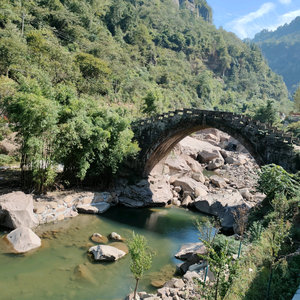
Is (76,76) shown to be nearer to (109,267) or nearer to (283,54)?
(109,267)

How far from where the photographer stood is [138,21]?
65.2 meters

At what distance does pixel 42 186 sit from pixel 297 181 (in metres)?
14.0

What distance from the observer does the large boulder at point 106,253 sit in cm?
1096

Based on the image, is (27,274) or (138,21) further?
(138,21)

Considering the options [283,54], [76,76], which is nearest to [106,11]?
[76,76]

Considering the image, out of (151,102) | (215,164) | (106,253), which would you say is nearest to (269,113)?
(215,164)

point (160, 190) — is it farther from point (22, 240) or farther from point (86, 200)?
point (22, 240)

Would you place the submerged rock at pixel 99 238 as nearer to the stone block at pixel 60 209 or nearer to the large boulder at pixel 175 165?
the stone block at pixel 60 209

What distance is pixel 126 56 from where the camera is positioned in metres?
44.2

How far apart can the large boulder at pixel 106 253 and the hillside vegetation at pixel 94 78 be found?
5.61 metres

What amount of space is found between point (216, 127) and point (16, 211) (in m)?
13.0

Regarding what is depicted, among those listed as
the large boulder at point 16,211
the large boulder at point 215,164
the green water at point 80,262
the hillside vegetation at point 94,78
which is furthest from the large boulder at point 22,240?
the large boulder at point 215,164

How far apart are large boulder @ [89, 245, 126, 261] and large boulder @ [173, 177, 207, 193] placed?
10747mm

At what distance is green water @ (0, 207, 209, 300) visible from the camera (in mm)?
9023
